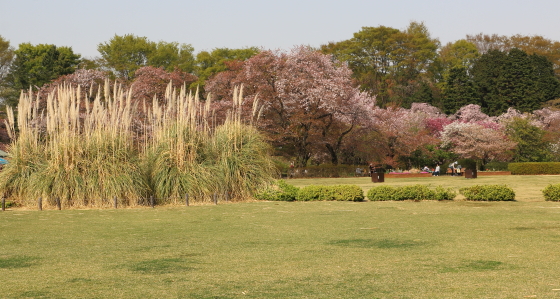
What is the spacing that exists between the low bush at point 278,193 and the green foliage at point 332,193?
8.0 inches

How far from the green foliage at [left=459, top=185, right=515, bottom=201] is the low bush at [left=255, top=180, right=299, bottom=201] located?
487cm

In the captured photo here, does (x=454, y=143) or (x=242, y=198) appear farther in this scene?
(x=454, y=143)

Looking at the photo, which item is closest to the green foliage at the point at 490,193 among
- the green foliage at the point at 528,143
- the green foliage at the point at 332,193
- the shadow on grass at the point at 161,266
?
the green foliage at the point at 332,193

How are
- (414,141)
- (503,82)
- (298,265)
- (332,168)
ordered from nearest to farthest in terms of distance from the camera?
(298,265), (332,168), (414,141), (503,82)

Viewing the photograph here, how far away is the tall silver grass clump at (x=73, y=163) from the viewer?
52.3ft

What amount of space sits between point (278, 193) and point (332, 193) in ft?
5.13

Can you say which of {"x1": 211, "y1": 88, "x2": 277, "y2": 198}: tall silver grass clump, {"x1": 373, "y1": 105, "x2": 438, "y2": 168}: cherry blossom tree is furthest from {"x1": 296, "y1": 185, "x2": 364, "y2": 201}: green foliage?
{"x1": 373, "y1": 105, "x2": 438, "y2": 168}: cherry blossom tree

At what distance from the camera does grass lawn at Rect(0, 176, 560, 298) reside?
6102 mm

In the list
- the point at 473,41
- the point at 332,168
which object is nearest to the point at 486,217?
the point at 332,168

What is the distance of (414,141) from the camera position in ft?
137

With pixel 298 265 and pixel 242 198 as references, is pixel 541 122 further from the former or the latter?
pixel 298 265

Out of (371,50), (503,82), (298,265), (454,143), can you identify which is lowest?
(298,265)

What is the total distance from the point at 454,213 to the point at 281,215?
381cm

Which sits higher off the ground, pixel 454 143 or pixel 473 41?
pixel 473 41
